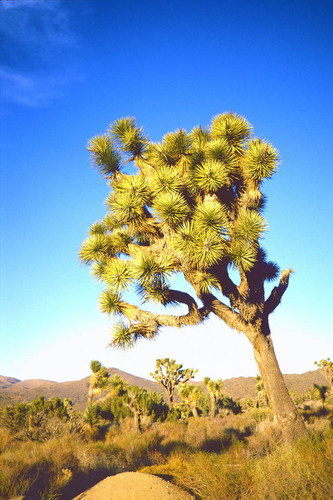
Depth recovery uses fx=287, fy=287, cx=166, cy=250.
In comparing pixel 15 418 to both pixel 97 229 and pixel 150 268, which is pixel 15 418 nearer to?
pixel 97 229

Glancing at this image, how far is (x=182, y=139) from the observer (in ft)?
28.7

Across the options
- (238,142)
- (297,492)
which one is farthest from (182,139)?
(297,492)

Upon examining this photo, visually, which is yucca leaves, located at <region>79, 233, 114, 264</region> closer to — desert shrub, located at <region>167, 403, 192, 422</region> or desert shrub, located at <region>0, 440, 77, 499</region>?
desert shrub, located at <region>0, 440, 77, 499</region>

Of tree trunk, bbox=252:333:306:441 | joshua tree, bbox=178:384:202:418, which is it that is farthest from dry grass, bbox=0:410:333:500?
joshua tree, bbox=178:384:202:418

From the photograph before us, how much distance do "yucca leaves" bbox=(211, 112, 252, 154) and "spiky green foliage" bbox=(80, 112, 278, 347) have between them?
0.03 metres

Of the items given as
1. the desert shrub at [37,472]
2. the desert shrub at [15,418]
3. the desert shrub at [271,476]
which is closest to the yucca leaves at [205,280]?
the desert shrub at [271,476]

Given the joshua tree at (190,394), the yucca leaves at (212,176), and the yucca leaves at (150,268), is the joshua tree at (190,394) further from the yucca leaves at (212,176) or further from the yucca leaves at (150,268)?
the yucca leaves at (212,176)

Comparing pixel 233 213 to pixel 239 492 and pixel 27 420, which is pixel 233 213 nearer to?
pixel 239 492

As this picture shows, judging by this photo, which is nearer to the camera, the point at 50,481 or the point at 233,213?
the point at 50,481

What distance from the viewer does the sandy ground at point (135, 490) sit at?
16.6 ft

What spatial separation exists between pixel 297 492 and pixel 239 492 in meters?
1.09

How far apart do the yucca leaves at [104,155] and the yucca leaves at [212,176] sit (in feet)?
9.12

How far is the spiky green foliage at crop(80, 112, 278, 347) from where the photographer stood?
7.14m

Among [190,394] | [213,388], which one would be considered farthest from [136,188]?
[213,388]
